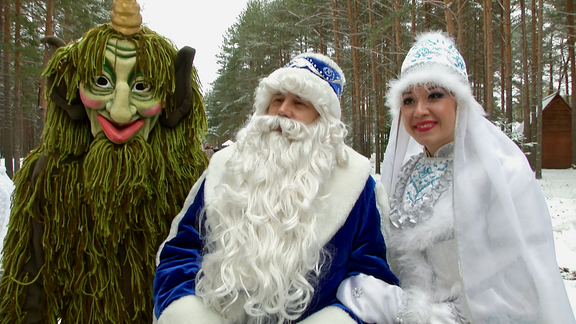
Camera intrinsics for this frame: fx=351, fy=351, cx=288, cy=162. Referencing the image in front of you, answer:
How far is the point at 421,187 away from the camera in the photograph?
5.95ft

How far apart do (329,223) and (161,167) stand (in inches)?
38.6

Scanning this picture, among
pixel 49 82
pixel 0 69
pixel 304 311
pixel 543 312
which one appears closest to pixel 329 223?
pixel 304 311

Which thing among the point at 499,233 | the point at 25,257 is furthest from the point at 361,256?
the point at 25,257

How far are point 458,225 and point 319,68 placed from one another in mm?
1107

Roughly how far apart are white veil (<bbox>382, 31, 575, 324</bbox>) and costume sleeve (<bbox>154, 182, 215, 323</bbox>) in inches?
46.5

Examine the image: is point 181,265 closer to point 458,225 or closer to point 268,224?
point 268,224

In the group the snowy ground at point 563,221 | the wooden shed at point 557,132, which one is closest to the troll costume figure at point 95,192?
the snowy ground at point 563,221

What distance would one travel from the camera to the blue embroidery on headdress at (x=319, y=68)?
200cm

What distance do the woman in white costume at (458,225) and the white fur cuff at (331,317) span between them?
6 cm

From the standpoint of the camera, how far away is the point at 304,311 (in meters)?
1.58

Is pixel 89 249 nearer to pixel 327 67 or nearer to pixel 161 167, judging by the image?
pixel 161 167

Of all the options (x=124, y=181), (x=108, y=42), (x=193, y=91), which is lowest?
(x=124, y=181)

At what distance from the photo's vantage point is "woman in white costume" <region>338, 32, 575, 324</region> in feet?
4.57

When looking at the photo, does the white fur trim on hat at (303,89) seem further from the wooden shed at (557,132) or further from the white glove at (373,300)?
the wooden shed at (557,132)
